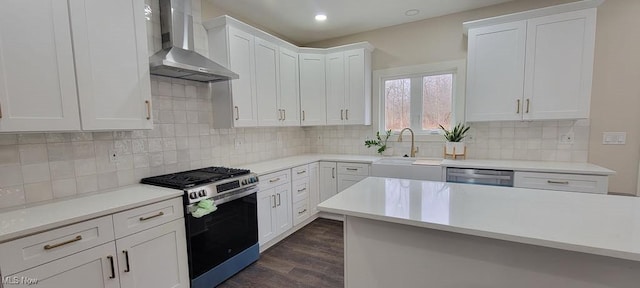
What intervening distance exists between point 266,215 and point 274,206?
0.15 meters

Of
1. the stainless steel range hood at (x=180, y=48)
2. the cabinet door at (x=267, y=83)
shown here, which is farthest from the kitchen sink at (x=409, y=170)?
the stainless steel range hood at (x=180, y=48)

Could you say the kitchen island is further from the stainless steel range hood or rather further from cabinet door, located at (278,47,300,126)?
cabinet door, located at (278,47,300,126)

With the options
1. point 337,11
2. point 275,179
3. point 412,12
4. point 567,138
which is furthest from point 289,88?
point 567,138

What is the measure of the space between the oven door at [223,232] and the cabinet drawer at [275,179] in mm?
194

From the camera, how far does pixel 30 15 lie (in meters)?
1.45

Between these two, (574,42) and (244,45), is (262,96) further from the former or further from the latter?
(574,42)

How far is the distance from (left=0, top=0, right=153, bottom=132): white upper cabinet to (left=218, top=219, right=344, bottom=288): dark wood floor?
158 cm

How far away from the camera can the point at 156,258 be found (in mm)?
1785

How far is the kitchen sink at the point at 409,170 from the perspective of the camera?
2896 mm

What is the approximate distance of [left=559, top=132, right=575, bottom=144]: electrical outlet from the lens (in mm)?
2800

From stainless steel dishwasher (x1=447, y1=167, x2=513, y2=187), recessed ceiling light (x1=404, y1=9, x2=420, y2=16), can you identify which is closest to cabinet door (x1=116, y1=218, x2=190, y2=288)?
stainless steel dishwasher (x1=447, y1=167, x2=513, y2=187)

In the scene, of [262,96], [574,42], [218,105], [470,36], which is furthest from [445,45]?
[218,105]

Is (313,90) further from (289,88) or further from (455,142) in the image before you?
(455,142)

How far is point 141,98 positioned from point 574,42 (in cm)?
387
